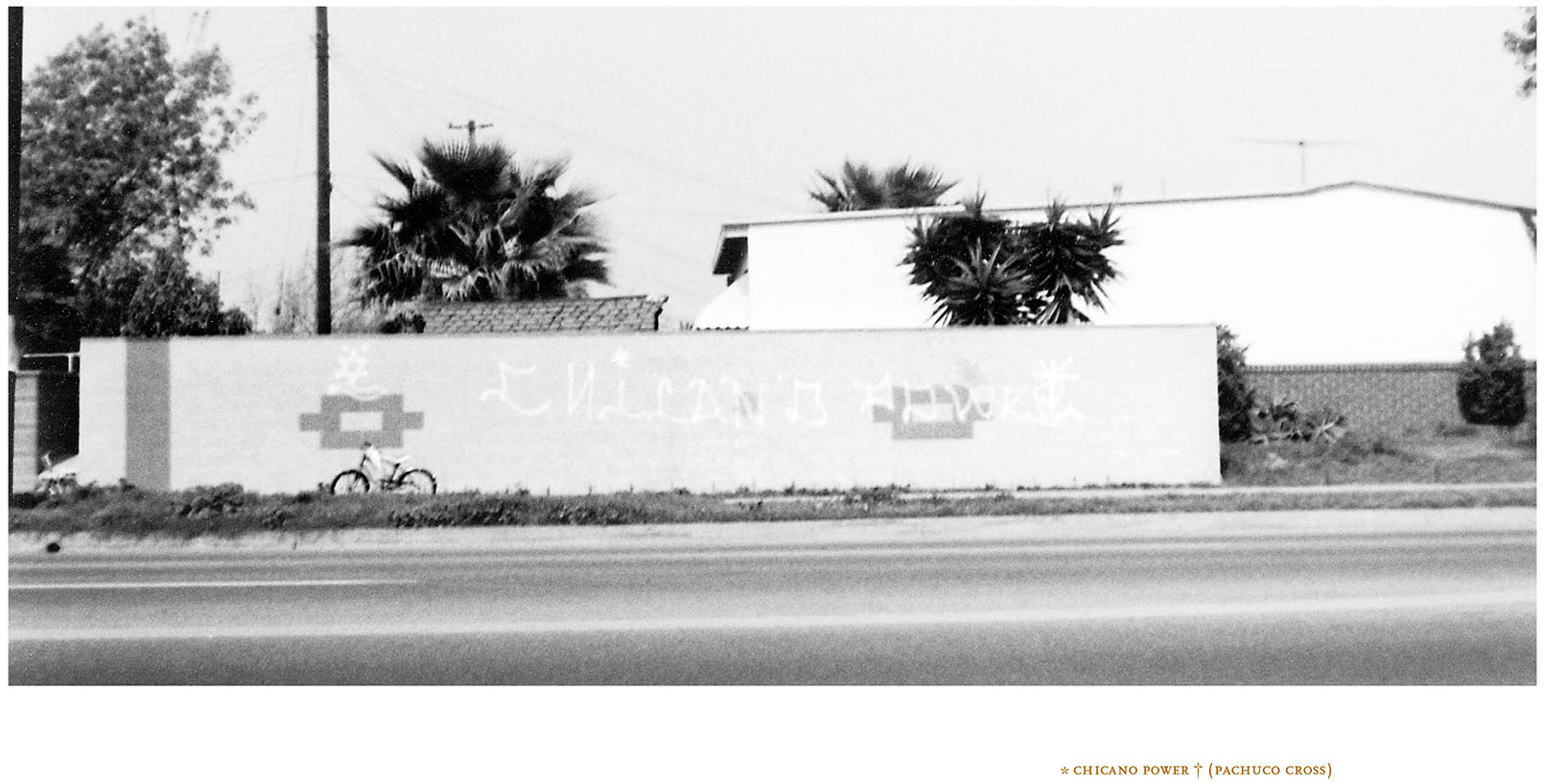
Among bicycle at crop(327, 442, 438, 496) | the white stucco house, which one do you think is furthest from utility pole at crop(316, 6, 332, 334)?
the white stucco house

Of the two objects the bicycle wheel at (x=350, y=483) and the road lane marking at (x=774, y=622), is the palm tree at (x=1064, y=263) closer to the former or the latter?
the bicycle wheel at (x=350, y=483)

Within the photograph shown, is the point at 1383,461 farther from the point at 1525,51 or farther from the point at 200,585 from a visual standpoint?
the point at 200,585

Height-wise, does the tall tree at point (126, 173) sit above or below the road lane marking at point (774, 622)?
above

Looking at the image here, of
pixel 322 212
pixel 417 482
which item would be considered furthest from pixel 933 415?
pixel 322 212

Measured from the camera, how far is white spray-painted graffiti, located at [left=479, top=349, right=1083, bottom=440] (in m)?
18.0

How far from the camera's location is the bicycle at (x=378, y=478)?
17.3 m

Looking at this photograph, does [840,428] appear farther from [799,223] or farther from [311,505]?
[799,223]

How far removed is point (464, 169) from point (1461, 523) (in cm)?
1730

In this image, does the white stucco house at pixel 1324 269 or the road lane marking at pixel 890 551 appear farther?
the white stucco house at pixel 1324 269

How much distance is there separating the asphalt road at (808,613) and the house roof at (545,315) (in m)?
6.69

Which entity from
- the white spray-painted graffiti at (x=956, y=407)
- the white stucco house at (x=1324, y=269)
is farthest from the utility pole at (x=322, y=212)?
the white stucco house at (x=1324, y=269)

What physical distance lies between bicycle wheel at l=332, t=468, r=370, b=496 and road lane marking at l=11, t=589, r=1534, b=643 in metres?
8.47

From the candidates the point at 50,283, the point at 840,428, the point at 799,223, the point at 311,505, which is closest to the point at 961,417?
the point at 840,428

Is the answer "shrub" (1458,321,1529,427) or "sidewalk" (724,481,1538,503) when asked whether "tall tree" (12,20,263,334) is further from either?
"shrub" (1458,321,1529,427)
